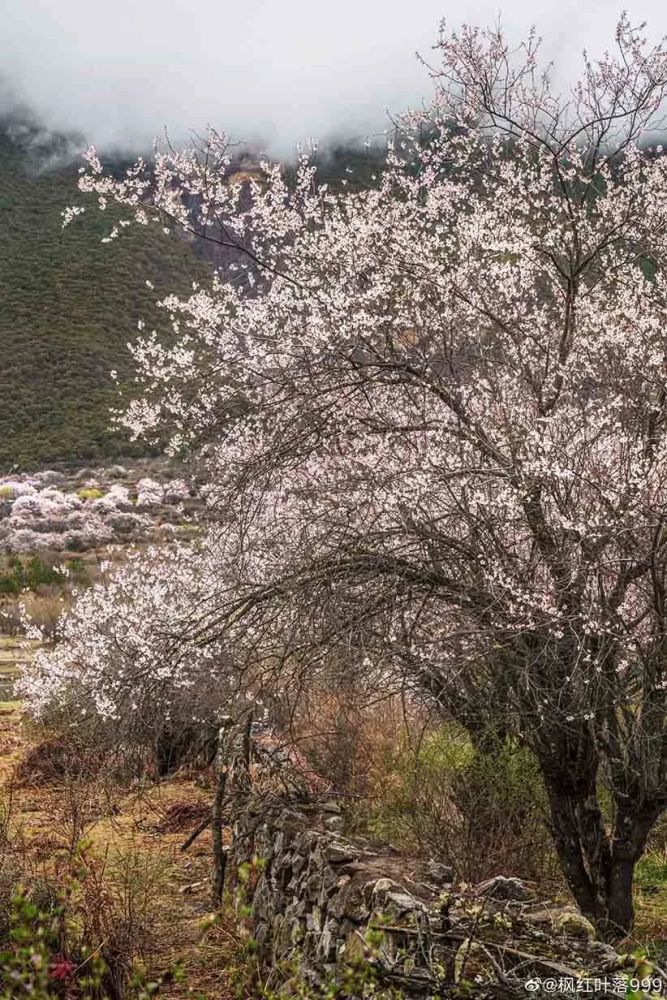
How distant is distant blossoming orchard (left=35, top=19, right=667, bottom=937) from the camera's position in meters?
5.04

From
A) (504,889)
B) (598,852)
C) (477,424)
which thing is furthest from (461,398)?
(504,889)

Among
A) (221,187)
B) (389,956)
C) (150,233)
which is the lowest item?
(389,956)

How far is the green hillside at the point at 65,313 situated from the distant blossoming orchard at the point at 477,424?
24251 millimetres

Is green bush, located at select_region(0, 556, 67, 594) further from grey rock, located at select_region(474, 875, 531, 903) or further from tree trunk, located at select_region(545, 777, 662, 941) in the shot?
grey rock, located at select_region(474, 875, 531, 903)

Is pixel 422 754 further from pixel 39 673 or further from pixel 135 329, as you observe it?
pixel 135 329

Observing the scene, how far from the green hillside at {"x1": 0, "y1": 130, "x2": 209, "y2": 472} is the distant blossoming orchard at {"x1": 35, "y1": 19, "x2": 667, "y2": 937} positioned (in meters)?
24.3

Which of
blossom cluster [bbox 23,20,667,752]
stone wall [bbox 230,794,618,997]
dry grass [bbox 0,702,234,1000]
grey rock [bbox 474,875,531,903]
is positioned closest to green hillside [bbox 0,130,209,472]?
dry grass [bbox 0,702,234,1000]

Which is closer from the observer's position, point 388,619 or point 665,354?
point 388,619

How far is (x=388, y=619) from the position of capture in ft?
16.8

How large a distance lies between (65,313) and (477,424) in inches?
1330

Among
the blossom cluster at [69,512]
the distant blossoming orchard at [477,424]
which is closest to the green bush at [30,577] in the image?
the blossom cluster at [69,512]

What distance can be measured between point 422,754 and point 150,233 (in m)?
36.6

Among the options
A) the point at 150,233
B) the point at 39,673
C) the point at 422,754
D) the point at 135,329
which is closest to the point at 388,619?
the point at 422,754

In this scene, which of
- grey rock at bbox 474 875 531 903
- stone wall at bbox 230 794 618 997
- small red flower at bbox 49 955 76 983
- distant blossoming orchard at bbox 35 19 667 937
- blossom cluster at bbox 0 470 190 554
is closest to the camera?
stone wall at bbox 230 794 618 997
